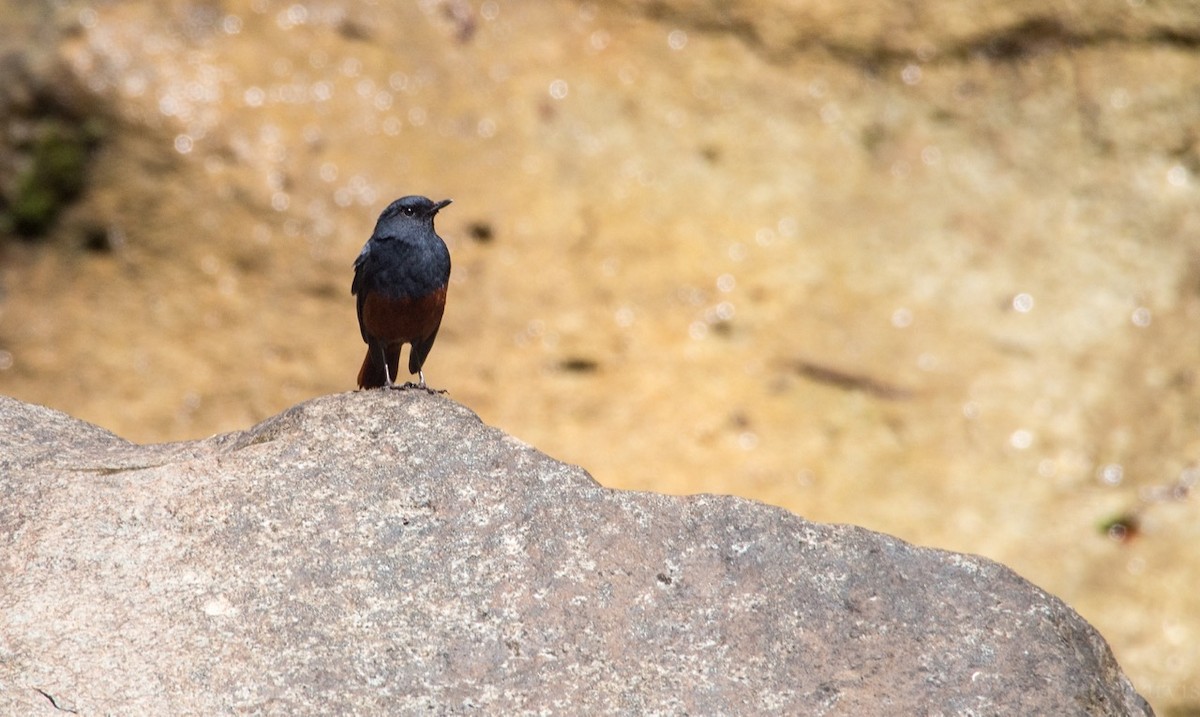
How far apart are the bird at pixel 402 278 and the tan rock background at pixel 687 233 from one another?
3.84 meters

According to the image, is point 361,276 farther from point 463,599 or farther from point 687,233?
point 687,233

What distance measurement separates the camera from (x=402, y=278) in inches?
223

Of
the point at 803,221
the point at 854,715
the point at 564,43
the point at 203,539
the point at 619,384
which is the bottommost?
the point at 854,715

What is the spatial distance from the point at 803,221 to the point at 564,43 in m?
2.34

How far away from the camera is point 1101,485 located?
9.34 m

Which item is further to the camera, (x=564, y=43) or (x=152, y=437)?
(x=564, y=43)

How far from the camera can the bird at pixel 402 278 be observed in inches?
223

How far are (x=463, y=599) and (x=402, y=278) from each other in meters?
2.11

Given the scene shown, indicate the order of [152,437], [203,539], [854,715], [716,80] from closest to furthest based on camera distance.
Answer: [854,715] < [203,539] < [152,437] < [716,80]

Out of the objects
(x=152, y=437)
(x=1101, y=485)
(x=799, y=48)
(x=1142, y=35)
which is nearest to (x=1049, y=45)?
(x=1142, y=35)

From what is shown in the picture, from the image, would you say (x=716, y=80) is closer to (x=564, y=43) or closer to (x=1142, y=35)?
(x=564, y=43)

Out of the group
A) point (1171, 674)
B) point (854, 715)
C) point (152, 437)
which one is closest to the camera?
point (854, 715)

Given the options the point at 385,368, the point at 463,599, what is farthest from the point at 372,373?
the point at 463,599

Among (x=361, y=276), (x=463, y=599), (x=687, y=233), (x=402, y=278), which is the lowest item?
(x=463, y=599)
